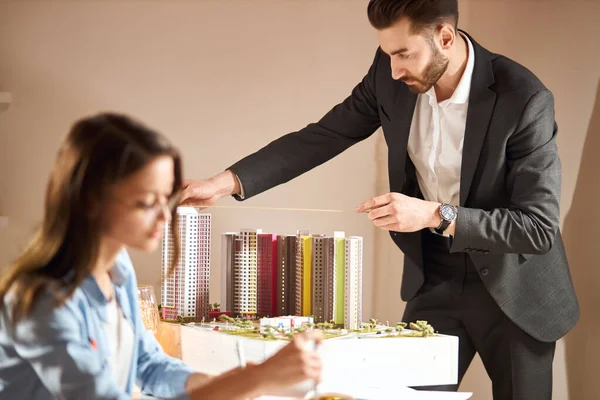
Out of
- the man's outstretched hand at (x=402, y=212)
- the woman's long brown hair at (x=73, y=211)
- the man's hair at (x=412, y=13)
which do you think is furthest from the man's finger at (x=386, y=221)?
the woman's long brown hair at (x=73, y=211)

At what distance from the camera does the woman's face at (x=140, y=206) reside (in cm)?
106

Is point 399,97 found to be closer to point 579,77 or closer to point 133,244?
point 579,77

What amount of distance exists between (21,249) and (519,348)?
59.3 inches

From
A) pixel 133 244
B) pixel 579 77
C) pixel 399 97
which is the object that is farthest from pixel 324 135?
pixel 133 244

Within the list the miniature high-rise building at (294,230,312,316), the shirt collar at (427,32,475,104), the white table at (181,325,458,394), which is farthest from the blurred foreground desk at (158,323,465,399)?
the shirt collar at (427,32,475,104)

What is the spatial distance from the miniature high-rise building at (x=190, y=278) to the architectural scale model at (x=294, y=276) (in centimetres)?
7

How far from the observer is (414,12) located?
7.02ft

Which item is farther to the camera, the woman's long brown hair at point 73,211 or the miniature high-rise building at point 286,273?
the miniature high-rise building at point 286,273

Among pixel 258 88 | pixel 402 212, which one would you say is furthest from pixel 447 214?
pixel 258 88

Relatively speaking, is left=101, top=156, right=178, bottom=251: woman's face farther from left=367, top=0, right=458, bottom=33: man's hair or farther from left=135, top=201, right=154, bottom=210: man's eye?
left=367, top=0, right=458, bottom=33: man's hair

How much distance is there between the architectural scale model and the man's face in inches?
18.5

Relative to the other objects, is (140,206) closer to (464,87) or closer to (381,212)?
(381,212)

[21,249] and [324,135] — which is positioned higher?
[324,135]

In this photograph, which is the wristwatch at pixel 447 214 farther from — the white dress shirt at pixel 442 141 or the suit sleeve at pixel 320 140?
the suit sleeve at pixel 320 140
